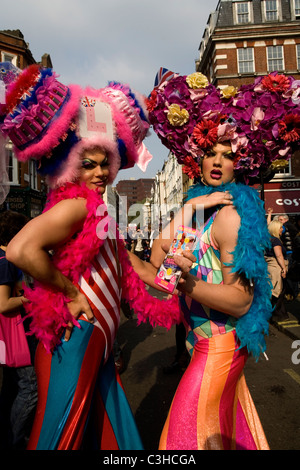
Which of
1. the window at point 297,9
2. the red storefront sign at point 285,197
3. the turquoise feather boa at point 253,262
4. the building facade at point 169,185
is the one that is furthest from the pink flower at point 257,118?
the building facade at point 169,185

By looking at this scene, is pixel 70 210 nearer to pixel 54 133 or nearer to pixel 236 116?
pixel 54 133

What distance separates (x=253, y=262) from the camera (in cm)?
143

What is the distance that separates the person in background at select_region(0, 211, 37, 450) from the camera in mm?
2219

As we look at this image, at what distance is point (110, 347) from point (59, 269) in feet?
1.50

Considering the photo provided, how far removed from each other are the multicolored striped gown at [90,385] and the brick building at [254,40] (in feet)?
62.5

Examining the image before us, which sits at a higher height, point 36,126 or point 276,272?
point 36,126

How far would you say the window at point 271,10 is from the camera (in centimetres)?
1961

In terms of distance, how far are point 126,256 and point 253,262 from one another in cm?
76

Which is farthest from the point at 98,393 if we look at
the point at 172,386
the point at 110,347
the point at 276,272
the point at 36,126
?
the point at 276,272

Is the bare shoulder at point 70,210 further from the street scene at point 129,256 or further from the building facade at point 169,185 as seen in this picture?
the building facade at point 169,185

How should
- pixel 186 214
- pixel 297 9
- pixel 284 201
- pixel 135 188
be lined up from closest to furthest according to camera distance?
1. pixel 186 214
2. pixel 284 201
3. pixel 297 9
4. pixel 135 188

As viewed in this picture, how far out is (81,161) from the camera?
62.4 inches

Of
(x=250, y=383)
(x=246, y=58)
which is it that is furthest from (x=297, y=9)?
(x=250, y=383)

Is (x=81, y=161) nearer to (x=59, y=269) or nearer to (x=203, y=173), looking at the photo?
(x=59, y=269)
